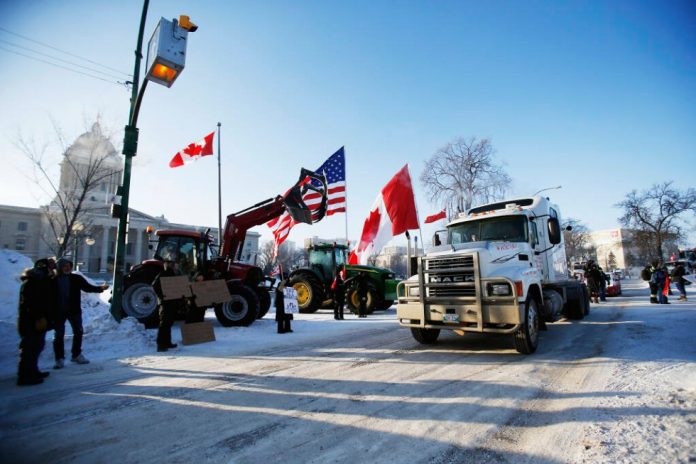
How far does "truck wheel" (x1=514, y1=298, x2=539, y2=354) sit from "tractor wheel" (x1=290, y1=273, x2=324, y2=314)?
28.8 feet

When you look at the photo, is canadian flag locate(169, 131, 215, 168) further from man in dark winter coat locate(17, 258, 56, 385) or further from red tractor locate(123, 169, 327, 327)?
man in dark winter coat locate(17, 258, 56, 385)

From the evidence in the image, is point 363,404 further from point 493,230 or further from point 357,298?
point 357,298

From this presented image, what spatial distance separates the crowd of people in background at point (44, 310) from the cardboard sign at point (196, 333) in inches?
71.5

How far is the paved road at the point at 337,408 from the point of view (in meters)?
2.75

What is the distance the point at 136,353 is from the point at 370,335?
4.92m

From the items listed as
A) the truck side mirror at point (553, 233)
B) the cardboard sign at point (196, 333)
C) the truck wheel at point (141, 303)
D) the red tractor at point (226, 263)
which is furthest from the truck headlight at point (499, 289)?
the truck wheel at point (141, 303)

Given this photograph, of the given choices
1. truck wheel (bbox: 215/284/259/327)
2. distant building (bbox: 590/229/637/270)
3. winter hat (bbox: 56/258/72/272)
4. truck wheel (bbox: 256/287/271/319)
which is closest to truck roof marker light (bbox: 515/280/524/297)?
truck wheel (bbox: 215/284/259/327)

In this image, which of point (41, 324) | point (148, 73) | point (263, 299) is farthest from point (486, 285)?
point (148, 73)

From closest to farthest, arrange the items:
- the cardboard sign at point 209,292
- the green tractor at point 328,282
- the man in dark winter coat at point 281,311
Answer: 1. the cardboard sign at point 209,292
2. the man in dark winter coat at point 281,311
3. the green tractor at point 328,282

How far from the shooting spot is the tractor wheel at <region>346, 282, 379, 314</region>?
1356cm

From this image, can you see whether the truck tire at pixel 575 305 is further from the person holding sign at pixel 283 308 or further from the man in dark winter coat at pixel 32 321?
the man in dark winter coat at pixel 32 321

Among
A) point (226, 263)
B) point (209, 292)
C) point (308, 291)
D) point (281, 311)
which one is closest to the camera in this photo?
point (209, 292)

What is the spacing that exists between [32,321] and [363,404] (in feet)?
15.7

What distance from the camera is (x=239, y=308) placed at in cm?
981
